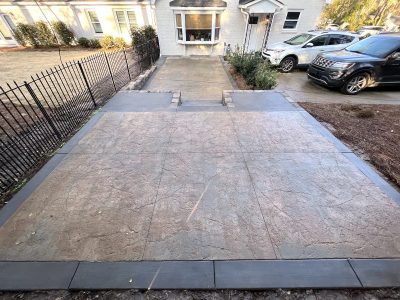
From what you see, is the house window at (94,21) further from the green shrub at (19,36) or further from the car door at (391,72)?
the car door at (391,72)

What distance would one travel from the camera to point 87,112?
474 cm

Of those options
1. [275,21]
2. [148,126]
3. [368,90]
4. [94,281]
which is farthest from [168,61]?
[94,281]

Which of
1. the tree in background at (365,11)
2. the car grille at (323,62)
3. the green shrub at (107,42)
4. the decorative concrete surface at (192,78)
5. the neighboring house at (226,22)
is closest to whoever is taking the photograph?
the car grille at (323,62)

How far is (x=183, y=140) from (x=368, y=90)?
25.5 ft

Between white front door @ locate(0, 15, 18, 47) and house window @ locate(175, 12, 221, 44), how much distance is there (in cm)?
→ 1317

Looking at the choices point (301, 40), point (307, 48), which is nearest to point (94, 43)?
point (301, 40)

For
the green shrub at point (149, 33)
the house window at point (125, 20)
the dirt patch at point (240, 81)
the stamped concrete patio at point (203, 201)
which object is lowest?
the dirt patch at point (240, 81)

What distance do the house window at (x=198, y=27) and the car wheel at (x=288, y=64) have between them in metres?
5.18

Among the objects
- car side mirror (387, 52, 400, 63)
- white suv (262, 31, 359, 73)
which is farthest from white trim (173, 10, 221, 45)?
car side mirror (387, 52, 400, 63)

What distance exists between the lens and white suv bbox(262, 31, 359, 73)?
890 centimetres

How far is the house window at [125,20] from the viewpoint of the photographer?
529 inches

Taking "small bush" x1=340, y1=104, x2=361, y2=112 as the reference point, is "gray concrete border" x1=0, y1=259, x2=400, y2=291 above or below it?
above

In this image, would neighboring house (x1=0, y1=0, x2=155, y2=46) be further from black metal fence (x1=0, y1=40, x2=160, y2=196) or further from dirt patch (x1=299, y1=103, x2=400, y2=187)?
dirt patch (x1=299, y1=103, x2=400, y2=187)

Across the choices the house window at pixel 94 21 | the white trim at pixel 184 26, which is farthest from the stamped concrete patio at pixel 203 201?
the house window at pixel 94 21
